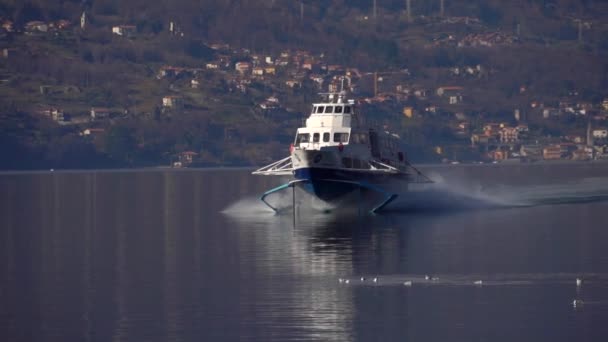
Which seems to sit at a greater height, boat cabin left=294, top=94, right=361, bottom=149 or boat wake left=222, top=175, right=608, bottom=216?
boat cabin left=294, top=94, right=361, bottom=149

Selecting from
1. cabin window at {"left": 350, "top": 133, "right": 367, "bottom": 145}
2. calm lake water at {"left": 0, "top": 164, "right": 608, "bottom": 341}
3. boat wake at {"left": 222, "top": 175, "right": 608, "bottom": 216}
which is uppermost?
cabin window at {"left": 350, "top": 133, "right": 367, "bottom": 145}

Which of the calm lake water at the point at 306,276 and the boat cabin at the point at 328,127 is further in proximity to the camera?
the boat cabin at the point at 328,127

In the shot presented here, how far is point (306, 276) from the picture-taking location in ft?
202

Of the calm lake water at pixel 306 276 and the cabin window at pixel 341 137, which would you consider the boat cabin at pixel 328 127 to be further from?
the calm lake water at pixel 306 276

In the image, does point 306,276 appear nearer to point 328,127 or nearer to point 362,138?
point 328,127

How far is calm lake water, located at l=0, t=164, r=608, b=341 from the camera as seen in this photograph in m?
47.8

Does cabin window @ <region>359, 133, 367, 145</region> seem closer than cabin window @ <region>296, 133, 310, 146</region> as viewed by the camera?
Yes

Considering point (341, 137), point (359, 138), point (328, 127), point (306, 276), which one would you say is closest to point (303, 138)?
point (328, 127)

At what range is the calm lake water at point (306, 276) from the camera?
47750mm

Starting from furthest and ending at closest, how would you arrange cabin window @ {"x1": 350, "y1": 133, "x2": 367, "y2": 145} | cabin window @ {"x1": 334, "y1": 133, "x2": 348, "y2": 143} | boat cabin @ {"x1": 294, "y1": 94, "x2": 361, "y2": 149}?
cabin window @ {"x1": 350, "y1": 133, "x2": 367, "y2": 145}
boat cabin @ {"x1": 294, "y1": 94, "x2": 361, "y2": 149}
cabin window @ {"x1": 334, "y1": 133, "x2": 348, "y2": 143}

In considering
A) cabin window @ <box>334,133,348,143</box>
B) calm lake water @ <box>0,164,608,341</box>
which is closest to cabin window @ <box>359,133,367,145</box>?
cabin window @ <box>334,133,348,143</box>

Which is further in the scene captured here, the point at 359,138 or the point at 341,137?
the point at 359,138

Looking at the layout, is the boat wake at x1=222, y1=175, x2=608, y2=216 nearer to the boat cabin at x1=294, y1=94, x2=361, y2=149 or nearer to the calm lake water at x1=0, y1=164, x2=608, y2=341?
the calm lake water at x1=0, y1=164, x2=608, y2=341

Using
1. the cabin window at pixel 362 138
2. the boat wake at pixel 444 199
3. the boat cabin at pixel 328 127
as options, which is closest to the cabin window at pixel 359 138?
the cabin window at pixel 362 138
